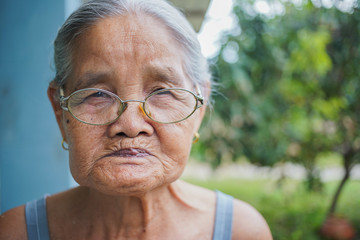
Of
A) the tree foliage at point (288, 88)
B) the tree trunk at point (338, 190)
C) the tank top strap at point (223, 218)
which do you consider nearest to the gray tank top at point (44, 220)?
the tank top strap at point (223, 218)

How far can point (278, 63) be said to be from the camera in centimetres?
390

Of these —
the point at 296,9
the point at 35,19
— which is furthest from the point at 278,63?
the point at 35,19

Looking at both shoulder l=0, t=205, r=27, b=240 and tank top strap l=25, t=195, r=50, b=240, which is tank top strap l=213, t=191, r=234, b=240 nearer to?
tank top strap l=25, t=195, r=50, b=240

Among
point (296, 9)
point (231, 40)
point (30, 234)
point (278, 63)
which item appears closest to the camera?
point (30, 234)

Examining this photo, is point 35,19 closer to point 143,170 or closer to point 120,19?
point 120,19

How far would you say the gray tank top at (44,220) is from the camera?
143 centimetres

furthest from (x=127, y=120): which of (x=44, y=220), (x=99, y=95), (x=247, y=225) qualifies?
(x=247, y=225)

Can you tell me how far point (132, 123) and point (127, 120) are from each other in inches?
0.9

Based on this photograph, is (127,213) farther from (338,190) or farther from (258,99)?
(338,190)

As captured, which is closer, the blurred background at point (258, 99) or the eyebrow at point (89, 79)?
the eyebrow at point (89, 79)

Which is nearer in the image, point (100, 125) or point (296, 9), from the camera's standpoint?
point (100, 125)

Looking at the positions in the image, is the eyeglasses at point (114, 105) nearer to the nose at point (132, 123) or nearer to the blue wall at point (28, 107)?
the nose at point (132, 123)

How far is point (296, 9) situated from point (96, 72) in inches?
166

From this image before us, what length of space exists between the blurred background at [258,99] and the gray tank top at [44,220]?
19.6 inches
